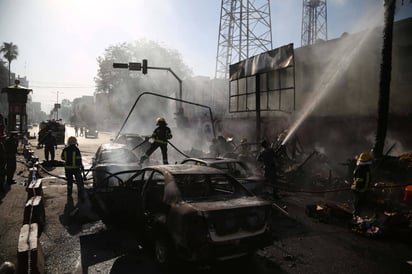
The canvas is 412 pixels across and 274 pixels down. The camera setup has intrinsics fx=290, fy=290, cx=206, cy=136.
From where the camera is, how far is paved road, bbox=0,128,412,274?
4379 mm

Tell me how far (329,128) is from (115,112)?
48632 millimetres

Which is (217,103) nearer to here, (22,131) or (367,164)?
(22,131)

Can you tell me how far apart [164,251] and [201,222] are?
0.94 meters

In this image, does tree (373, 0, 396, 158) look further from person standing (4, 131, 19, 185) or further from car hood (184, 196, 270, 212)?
person standing (4, 131, 19, 185)

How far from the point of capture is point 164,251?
4.14 m

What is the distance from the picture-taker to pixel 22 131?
24.0m

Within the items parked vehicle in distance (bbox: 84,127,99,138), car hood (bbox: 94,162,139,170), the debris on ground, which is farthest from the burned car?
parked vehicle in distance (bbox: 84,127,99,138)

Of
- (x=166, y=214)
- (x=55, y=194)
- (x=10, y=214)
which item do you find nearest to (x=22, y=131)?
(x=55, y=194)

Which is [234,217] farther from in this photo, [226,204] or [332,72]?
[332,72]

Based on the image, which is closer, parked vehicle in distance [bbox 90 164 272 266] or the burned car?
parked vehicle in distance [bbox 90 164 272 266]

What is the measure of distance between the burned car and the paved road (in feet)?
2.87

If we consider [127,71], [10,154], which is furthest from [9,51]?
[10,154]

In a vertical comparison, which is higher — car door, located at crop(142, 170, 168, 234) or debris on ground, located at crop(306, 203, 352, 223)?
car door, located at crop(142, 170, 168, 234)

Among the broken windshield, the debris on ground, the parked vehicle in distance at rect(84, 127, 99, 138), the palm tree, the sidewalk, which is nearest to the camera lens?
the broken windshield
